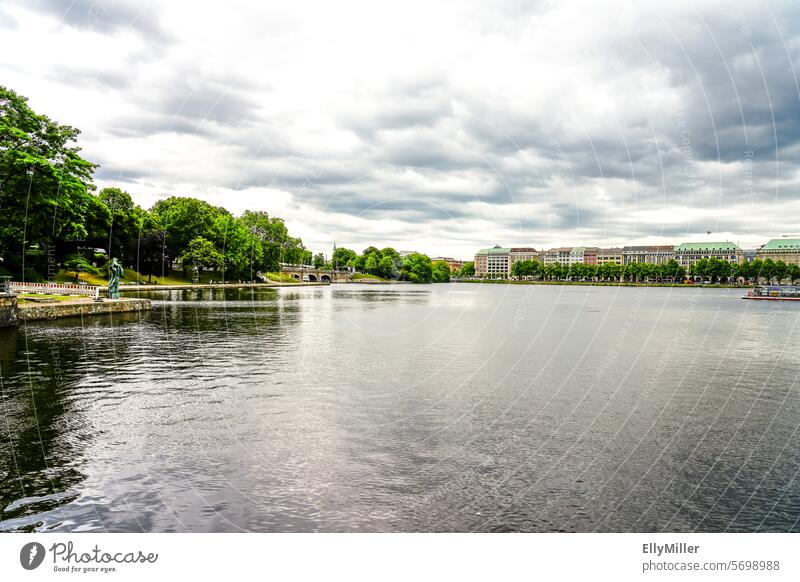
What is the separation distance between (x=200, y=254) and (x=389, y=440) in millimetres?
124000

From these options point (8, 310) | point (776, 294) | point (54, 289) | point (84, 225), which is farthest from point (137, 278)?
point (776, 294)

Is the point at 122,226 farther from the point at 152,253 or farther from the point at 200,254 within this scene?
the point at 200,254

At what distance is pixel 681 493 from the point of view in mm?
12492

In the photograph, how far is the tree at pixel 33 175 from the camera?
51.8m

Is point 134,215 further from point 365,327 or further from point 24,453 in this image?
point 24,453

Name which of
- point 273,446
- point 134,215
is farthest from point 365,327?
point 134,215

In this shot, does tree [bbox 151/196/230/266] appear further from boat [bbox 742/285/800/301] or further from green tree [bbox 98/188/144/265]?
boat [bbox 742/285/800/301]

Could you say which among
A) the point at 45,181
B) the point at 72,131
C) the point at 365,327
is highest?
the point at 72,131

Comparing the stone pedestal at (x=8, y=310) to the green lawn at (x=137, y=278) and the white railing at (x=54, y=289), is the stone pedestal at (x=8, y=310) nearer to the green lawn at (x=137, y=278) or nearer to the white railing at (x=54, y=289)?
the white railing at (x=54, y=289)

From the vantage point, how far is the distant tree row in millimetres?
53406

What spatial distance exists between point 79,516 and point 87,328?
36834 mm

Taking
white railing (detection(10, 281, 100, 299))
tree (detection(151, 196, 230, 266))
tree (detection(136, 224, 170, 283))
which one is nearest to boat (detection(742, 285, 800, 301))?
tree (detection(151, 196, 230, 266))

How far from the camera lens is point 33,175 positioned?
52500mm

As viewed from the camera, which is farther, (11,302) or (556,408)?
(11,302)
